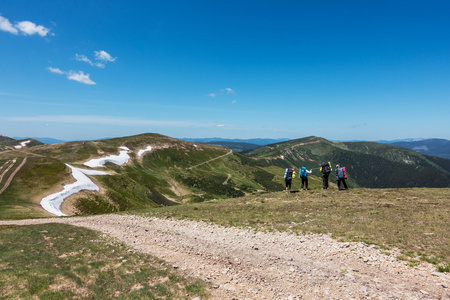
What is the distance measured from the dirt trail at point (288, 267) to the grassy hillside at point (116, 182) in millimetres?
47990

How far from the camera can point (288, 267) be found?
13164 millimetres

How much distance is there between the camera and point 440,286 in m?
10.1

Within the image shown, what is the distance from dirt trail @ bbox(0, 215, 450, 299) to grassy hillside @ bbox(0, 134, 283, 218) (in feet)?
157

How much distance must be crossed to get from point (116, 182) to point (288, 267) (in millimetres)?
98776

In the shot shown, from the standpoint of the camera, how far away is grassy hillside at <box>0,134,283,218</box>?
6092 centimetres

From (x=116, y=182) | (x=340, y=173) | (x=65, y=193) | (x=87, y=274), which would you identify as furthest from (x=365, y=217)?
(x=116, y=182)

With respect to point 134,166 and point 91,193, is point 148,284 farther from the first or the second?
point 134,166

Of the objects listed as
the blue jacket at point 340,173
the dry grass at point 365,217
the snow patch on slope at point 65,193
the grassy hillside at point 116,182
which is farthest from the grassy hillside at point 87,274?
the snow patch on slope at point 65,193

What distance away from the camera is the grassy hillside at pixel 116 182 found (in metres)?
60.9

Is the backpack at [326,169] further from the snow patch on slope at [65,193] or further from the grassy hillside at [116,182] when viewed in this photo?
the snow patch on slope at [65,193]

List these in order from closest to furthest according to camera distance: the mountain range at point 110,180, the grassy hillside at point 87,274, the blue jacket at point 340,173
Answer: the grassy hillside at point 87,274, the blue jacket at point 340,173, the mountain range at point 110,180

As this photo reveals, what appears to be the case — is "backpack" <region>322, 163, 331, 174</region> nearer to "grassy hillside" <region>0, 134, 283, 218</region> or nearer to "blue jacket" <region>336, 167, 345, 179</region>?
"blue jacket" <region>336, 167, 345, 179</region>

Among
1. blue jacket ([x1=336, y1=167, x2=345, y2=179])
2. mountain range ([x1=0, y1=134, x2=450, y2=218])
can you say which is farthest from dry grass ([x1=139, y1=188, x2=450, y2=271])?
mountain range ([x1=0, y1=134, x2=450, y2=218])

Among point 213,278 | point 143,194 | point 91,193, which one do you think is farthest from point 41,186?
point 213,278
